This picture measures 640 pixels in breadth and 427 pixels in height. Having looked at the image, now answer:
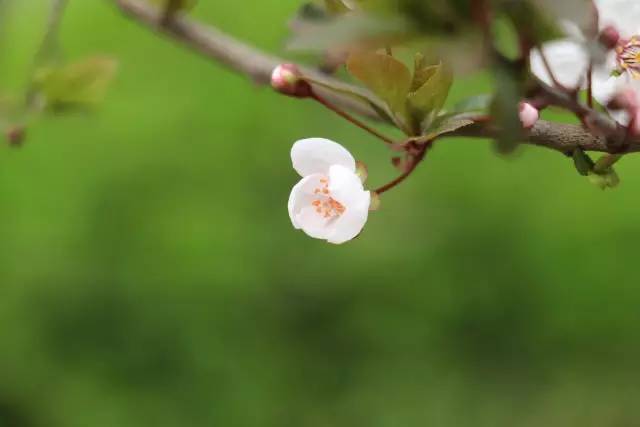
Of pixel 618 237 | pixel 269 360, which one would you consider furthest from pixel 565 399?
pixel 269 360

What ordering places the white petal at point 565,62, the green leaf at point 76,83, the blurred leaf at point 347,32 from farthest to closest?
the green leaf at point 76,83, the white petal at point 565,62, the blurred leaf at point 347,32

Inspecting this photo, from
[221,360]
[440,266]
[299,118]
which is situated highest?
[299,118]

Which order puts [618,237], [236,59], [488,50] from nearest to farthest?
[488,50]
[236,59]
[618,237]

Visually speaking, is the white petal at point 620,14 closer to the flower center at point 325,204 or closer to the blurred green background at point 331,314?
the flower center at point 325,204

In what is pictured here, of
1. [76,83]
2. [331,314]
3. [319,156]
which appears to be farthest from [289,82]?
[331,314]

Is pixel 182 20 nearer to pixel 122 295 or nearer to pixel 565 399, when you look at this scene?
pixel 122 295

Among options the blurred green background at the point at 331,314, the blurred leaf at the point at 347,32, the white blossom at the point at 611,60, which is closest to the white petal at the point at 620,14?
the white blossom at the point at 611,60
